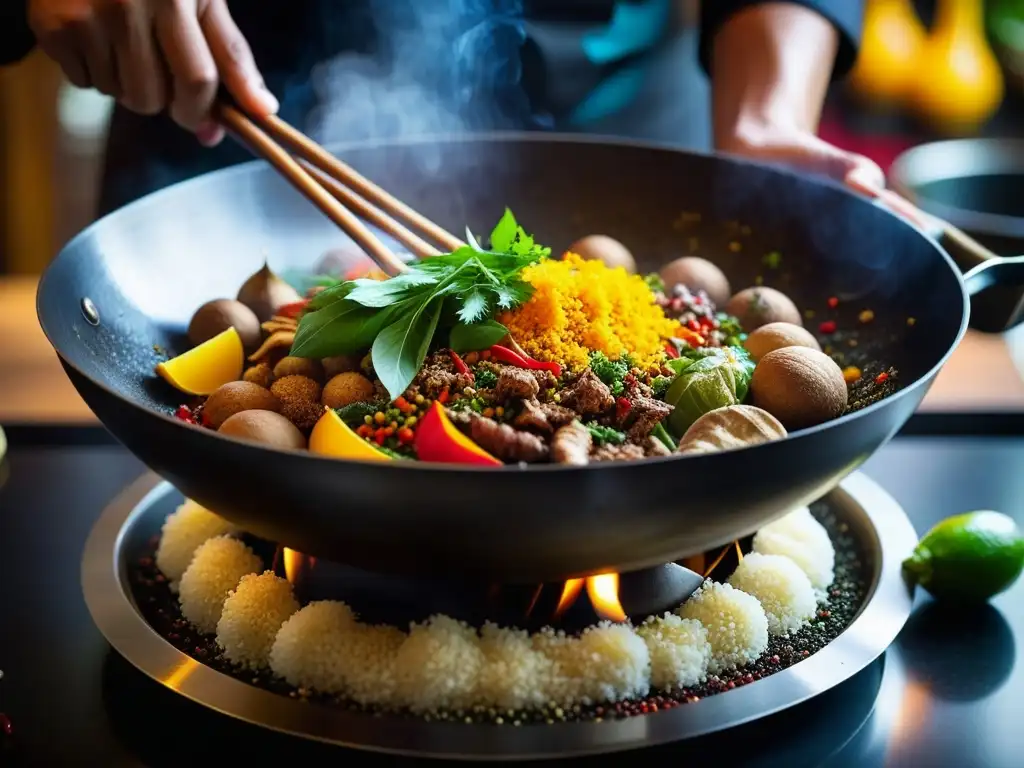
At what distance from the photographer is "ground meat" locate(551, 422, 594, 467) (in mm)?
1123

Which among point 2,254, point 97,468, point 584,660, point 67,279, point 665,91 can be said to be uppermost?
point 665,91

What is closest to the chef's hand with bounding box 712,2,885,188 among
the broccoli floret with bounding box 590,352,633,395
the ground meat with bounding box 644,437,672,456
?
the broccoli floret with bounding box 590,352,633,395

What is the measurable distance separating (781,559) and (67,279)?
958 millimetres

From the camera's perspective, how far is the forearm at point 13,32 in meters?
1.86

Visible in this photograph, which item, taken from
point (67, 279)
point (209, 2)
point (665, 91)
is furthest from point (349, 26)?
point (67, 279)

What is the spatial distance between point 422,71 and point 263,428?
1.05 meters

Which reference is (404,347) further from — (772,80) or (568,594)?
(772,80)

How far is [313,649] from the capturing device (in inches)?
47.2

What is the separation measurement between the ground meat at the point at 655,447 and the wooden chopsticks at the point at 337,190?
1.42 ft

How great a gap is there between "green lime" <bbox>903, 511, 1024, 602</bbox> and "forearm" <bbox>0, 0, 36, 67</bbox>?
161cm

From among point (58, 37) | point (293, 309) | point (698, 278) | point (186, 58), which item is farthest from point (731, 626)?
point (58, 37)

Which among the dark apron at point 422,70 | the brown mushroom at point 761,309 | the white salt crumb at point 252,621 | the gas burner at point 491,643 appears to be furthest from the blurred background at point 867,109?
the white salt crumb at point 252,621

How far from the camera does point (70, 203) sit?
11.7 feet

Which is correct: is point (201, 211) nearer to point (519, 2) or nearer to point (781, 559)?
point (519, 2)
